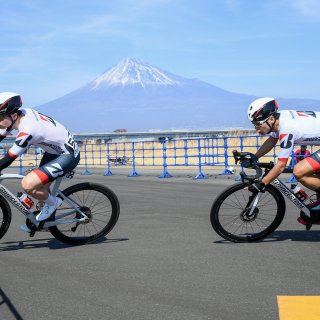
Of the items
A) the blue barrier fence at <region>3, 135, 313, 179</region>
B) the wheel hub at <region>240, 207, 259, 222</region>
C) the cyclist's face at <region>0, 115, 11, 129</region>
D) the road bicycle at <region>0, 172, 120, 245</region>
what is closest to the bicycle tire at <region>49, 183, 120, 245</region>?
the road bicycle at <region>0, 172, 120, 245</region>

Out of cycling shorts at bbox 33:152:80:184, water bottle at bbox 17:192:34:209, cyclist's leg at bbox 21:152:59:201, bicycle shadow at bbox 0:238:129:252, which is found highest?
cycling shorts at bbox 33:152:80:184

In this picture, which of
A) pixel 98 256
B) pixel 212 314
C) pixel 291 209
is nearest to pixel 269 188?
pixel 98 256

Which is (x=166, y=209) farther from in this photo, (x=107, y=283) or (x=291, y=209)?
(x=107, y=283)

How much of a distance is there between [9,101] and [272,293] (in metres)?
3.59

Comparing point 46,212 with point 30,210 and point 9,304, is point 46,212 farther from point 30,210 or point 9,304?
point 9,304

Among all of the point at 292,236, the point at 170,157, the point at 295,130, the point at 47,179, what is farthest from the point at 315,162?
the point at 170,157

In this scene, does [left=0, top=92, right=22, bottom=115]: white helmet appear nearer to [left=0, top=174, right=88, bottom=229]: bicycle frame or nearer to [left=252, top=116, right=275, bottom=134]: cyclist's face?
[left=0, top=174, right=88, bottom=229]: bicycle frame

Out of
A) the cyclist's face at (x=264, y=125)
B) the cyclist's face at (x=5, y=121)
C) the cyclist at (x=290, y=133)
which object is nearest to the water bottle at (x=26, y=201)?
the cyclist's face at (x=5, y=121)

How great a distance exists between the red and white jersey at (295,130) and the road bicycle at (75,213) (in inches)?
88.2

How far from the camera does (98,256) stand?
6.16 meters

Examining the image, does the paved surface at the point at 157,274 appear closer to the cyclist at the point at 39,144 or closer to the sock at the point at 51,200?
the sock at the point at 51,200

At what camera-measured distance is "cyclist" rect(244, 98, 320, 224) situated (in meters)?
6.29

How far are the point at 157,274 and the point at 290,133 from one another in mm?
2397

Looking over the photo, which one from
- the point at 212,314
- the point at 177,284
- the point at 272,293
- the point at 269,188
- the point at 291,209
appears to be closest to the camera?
the point at 212,314
